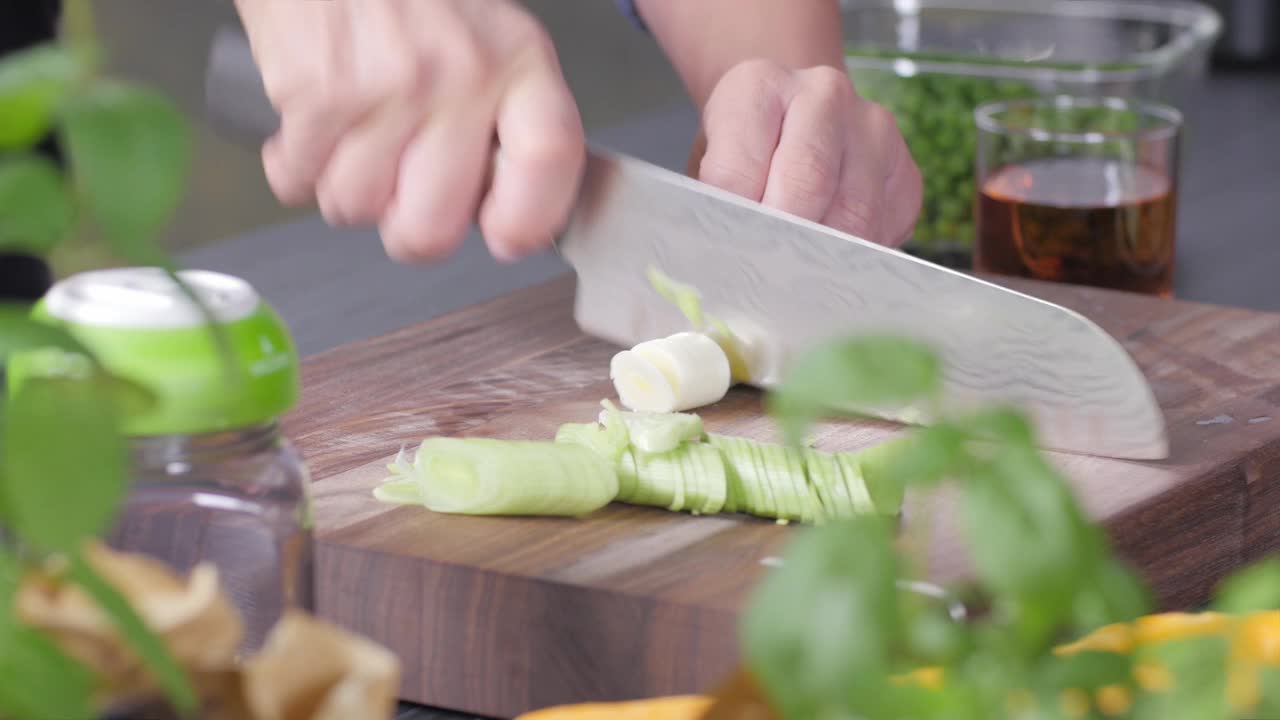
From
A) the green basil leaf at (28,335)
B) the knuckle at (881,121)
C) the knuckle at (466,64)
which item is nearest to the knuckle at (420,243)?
the knuckle at (466,64)

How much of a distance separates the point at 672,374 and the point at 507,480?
0.84ft

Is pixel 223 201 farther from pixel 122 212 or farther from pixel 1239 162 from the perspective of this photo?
pixel 122 212

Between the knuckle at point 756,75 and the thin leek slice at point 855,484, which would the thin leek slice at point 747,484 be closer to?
the thin leek slice at point 855,484

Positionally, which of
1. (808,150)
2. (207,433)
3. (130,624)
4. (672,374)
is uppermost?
(130,624)

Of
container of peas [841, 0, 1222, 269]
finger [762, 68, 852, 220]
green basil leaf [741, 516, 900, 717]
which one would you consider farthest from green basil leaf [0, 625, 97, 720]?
container of peas [841, 0, 1222, 269]

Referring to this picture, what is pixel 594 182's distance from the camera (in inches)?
49.8

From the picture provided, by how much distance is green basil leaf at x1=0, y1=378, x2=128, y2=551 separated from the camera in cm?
25

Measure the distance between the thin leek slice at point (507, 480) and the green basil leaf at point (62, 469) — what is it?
2.37 feet

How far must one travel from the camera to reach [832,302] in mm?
1199

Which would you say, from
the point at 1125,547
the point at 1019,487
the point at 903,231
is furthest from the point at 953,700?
the point at 903,231

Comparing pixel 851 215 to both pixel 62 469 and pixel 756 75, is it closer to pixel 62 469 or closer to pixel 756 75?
pixel 756 75

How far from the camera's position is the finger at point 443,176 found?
119cm

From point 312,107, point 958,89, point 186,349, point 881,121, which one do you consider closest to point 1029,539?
point 186,349

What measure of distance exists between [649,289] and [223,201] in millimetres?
3137
